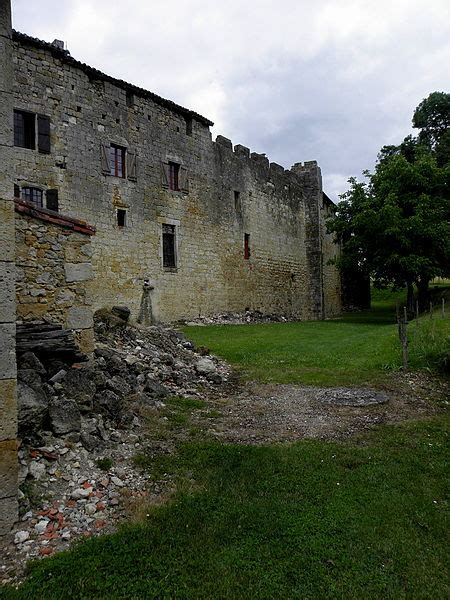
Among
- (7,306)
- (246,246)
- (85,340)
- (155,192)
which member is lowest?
(85,340)

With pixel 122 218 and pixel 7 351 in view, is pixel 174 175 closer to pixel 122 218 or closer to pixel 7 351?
pixel 122 218

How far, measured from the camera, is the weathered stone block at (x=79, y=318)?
24.0 feet

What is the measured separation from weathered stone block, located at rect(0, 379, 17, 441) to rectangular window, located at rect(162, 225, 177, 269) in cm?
1525

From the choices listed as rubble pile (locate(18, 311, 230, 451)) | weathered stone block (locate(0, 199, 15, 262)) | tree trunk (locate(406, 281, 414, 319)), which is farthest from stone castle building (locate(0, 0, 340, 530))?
tree trunk (locate(406, 281, 414, 319))

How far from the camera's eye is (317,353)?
41.4 feet

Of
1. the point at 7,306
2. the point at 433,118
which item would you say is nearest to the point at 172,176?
the point at 7,306

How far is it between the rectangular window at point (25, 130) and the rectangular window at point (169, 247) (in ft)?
20.1

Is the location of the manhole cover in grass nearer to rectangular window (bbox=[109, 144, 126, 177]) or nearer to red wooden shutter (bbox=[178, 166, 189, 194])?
rectangular window (bbox=[109, 144, 126, 177])

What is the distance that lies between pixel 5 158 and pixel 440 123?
3506 centimetres

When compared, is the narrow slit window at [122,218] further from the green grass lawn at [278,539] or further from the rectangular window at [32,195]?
the green grass lawn at [278,539]

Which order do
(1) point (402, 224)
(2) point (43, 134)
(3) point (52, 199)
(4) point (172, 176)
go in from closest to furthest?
(2) point (43, 134) → (3) point (52, 199) → (4) point (172, 176) → (1) point (402, 224)

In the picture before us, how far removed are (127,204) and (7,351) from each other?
47.0ft

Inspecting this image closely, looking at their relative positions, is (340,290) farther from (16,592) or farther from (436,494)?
(16,592)

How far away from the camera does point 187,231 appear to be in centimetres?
2020
